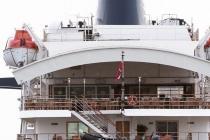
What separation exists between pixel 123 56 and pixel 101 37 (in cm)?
727

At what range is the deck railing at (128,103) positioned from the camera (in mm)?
31766

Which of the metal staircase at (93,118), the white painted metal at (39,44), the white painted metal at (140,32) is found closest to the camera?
the metal staircase at (93,118)

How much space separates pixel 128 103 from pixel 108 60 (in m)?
2.30

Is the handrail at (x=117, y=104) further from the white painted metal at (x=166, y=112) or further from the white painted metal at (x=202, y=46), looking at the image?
A: the white painted metal at (x=202, y=46)

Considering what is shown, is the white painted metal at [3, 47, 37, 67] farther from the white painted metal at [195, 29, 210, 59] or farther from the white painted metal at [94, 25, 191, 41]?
the white painted metal at [195, 29, 210, 59]

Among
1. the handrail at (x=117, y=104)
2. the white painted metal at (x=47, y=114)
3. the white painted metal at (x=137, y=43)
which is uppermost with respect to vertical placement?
the white painted metal at (x=137, y=43)

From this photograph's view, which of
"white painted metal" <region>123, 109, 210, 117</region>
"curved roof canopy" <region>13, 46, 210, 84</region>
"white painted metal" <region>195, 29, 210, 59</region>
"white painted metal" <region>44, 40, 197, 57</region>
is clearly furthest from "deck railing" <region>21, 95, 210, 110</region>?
"white painted metal" <region>195, 29, 210, 59</region>

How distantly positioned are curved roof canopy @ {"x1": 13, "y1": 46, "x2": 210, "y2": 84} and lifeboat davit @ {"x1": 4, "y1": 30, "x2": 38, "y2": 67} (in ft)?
18.3

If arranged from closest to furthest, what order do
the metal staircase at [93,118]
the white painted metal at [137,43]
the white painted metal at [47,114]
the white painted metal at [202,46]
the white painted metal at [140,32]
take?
the metal staircase at [93,118] < the white painted metal at [47,114] < the white painted metal at [137,43] < the white painted metal at [202,46] < the white painted metal at [140,32]

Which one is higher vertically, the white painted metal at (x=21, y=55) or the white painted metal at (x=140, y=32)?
the white painted metal at (x=140, y=32)

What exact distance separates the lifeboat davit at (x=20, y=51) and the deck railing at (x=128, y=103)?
5.15m

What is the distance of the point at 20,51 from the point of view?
37531 mm

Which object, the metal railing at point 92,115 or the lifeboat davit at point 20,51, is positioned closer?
the metal railing at point 92,115

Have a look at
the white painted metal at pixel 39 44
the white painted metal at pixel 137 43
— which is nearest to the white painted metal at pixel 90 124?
the white painted metal at pixel 137 43
